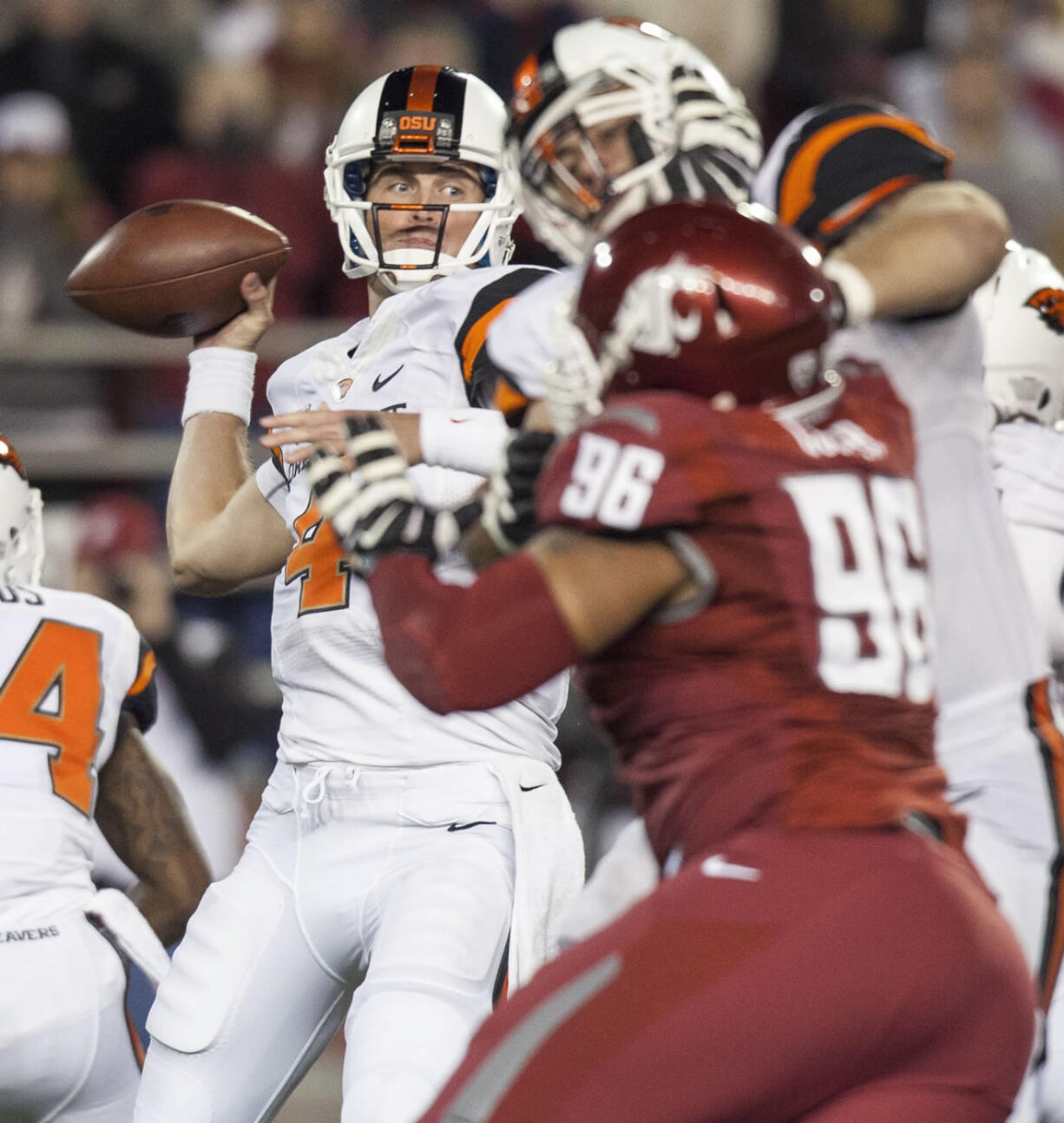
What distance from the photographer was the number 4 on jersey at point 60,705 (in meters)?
3.64

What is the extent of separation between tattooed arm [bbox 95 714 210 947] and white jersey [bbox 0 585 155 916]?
A: 93mm

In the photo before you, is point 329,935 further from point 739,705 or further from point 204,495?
point 739,705

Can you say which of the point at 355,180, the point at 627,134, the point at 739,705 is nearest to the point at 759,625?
the point at 739,705

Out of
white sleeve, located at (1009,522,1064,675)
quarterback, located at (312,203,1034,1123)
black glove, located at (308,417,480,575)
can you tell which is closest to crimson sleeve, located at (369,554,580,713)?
quarterback, located at (312,203,1034,1123)

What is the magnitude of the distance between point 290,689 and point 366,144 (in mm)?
1030

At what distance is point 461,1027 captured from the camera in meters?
2.84

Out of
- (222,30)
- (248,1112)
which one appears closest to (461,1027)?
(248,1112)

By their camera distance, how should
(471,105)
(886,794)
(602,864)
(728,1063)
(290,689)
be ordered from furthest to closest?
(471,105) → (290,689) → (602,864) → (886,794) → (728,1063)

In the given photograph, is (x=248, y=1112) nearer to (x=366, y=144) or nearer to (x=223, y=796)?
(x=366, y=144)

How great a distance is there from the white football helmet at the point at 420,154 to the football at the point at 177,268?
187mm

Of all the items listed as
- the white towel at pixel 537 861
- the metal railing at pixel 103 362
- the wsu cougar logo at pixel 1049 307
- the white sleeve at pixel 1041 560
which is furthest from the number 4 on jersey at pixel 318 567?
the metal railing at pixel 103 362

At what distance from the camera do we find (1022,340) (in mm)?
3281

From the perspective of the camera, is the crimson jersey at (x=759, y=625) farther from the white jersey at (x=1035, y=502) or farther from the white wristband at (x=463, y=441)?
the white jersey at (x=1035, y=502)

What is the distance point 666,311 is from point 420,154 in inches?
57.8
